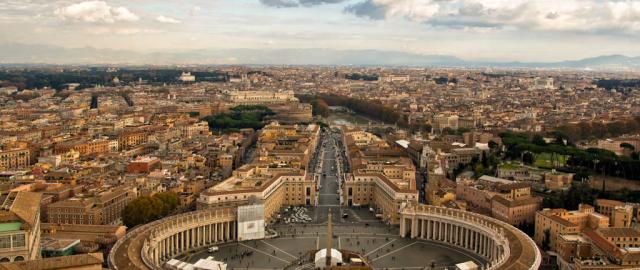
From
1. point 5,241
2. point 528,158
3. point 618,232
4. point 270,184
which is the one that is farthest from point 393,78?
point 5,241

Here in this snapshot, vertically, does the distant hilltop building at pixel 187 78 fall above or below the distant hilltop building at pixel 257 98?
above

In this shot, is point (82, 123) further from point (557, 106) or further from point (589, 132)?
point (557, 106)

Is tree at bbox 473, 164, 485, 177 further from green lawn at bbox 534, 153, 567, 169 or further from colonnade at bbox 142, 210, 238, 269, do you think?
colonnade at bbox 142, 210, 238, 269

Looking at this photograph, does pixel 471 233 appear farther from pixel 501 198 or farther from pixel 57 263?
pixel 57 263

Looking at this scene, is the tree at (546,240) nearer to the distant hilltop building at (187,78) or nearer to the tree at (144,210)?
the tree at (144,210)

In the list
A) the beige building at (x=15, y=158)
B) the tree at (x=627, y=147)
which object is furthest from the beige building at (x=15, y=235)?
the tree at (x=627, y=147)

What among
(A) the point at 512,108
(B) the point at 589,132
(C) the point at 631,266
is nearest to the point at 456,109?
(A) the point at 512,108

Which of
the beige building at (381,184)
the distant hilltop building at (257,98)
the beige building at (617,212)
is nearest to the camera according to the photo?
the beige building at (617,212)

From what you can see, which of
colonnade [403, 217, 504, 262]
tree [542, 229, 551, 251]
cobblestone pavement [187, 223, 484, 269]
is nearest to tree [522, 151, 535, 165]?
tree [542, 229, 551, 251]

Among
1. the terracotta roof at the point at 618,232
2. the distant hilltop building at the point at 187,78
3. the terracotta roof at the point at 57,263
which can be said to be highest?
the distant hilltop building at the point at 187,78

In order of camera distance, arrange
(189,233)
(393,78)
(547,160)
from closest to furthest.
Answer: (189,233)
(547,160)
(393,78)
